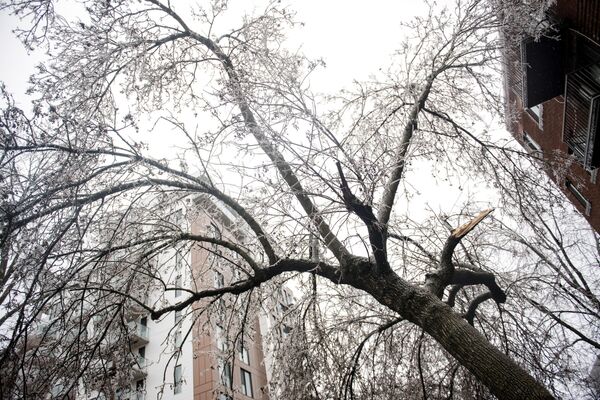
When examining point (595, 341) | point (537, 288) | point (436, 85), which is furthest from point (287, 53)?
point (595, 341)

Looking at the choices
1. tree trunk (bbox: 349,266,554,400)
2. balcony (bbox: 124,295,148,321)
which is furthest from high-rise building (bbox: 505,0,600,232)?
balcony (bbox: 124,295,148,321)

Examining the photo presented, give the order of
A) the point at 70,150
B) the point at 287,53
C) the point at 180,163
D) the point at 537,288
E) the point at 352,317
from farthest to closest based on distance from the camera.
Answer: the point at 352,317 < the point at 537,288 < the point at 287,53 < the point at 180,163 < the point at 70,150

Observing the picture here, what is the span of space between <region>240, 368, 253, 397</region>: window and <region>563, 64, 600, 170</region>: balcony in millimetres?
21357

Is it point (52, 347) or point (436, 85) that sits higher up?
point (436, 85)

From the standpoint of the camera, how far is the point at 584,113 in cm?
912

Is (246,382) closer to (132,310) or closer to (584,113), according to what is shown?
(132,310)

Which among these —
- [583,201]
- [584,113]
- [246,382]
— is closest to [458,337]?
[584,113]

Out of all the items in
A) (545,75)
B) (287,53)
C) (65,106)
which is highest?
(545,75)

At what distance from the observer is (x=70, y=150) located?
479 centimetres

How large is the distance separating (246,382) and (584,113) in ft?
74.0

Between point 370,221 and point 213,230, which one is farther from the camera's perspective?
point 213,230

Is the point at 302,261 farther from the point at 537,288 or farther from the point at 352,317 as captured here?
the point at 537,288

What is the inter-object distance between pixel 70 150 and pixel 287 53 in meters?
3.80

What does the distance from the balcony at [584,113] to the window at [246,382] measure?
841 inches
